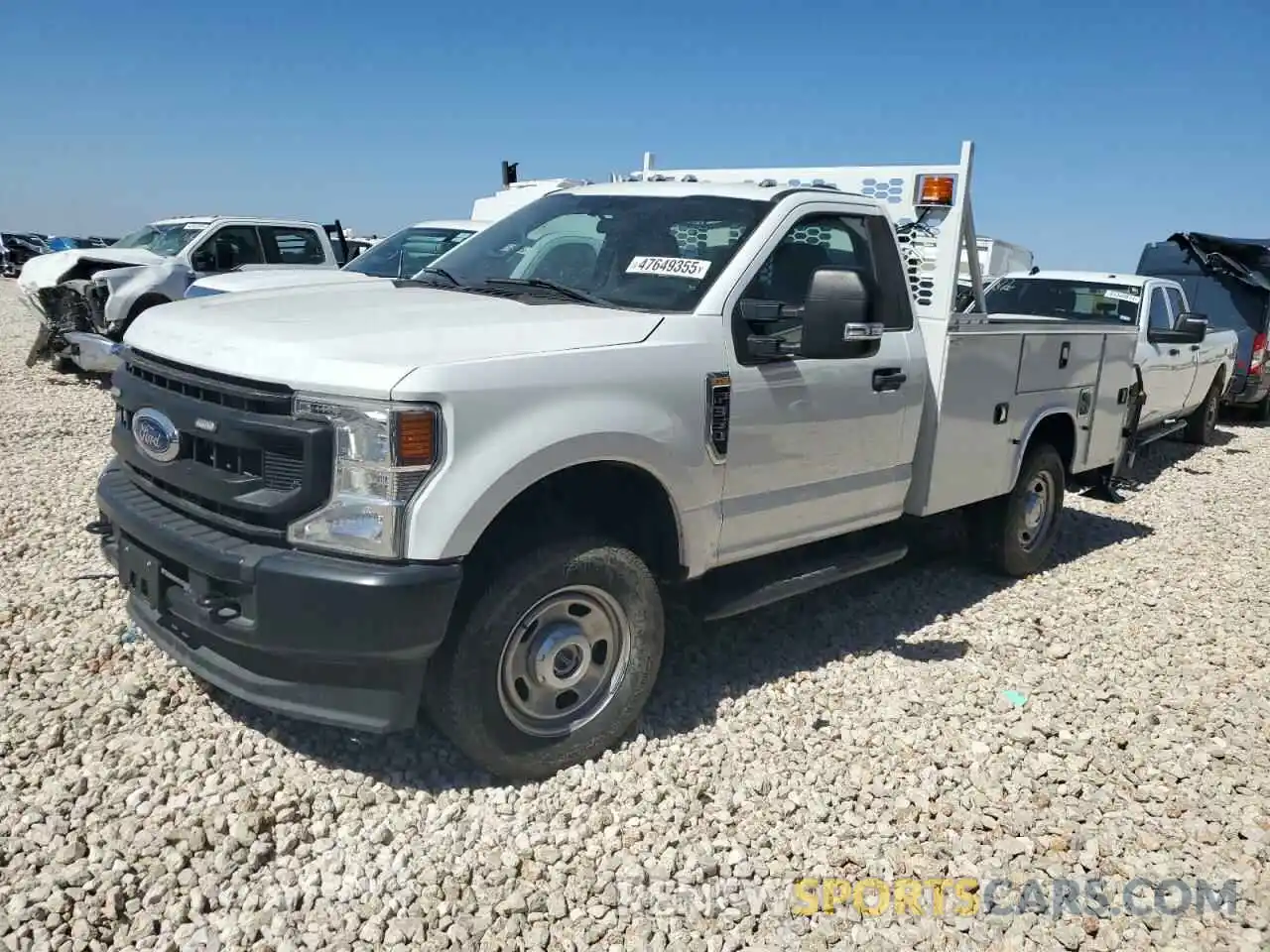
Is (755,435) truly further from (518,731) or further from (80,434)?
(80,434)

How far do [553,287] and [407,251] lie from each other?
22.4ft

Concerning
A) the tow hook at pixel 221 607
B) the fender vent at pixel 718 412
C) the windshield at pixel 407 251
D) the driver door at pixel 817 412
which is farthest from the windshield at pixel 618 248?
the windshield at pixel 407 251

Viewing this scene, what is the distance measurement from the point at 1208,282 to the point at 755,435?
12418 mm

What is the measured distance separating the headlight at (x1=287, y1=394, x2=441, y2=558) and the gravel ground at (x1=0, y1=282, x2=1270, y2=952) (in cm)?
96

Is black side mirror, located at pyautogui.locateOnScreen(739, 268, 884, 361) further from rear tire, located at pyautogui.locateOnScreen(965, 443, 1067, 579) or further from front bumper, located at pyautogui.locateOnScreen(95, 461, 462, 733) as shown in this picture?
rear tire, located at pyautogui.locateOnScreen(965, 443, 1067, 579)

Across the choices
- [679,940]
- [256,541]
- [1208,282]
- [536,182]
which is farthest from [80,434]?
[1208,282]

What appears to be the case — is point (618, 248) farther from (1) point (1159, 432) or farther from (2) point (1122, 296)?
(1) point (1159, 432)

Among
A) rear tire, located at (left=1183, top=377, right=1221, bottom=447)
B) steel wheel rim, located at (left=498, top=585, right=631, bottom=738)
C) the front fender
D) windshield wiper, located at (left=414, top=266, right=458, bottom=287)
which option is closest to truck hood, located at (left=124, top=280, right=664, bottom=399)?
the front fender

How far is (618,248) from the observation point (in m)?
4.00

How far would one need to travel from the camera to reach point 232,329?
3070 millimetres

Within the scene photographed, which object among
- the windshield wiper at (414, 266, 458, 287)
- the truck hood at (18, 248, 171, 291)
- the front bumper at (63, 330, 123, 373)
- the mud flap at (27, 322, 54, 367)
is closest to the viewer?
the windshield wiper at (414, 266, 458, 287)

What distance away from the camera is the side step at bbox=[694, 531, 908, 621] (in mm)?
3865

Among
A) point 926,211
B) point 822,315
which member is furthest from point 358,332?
point 926,211

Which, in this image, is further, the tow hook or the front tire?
the front tire
